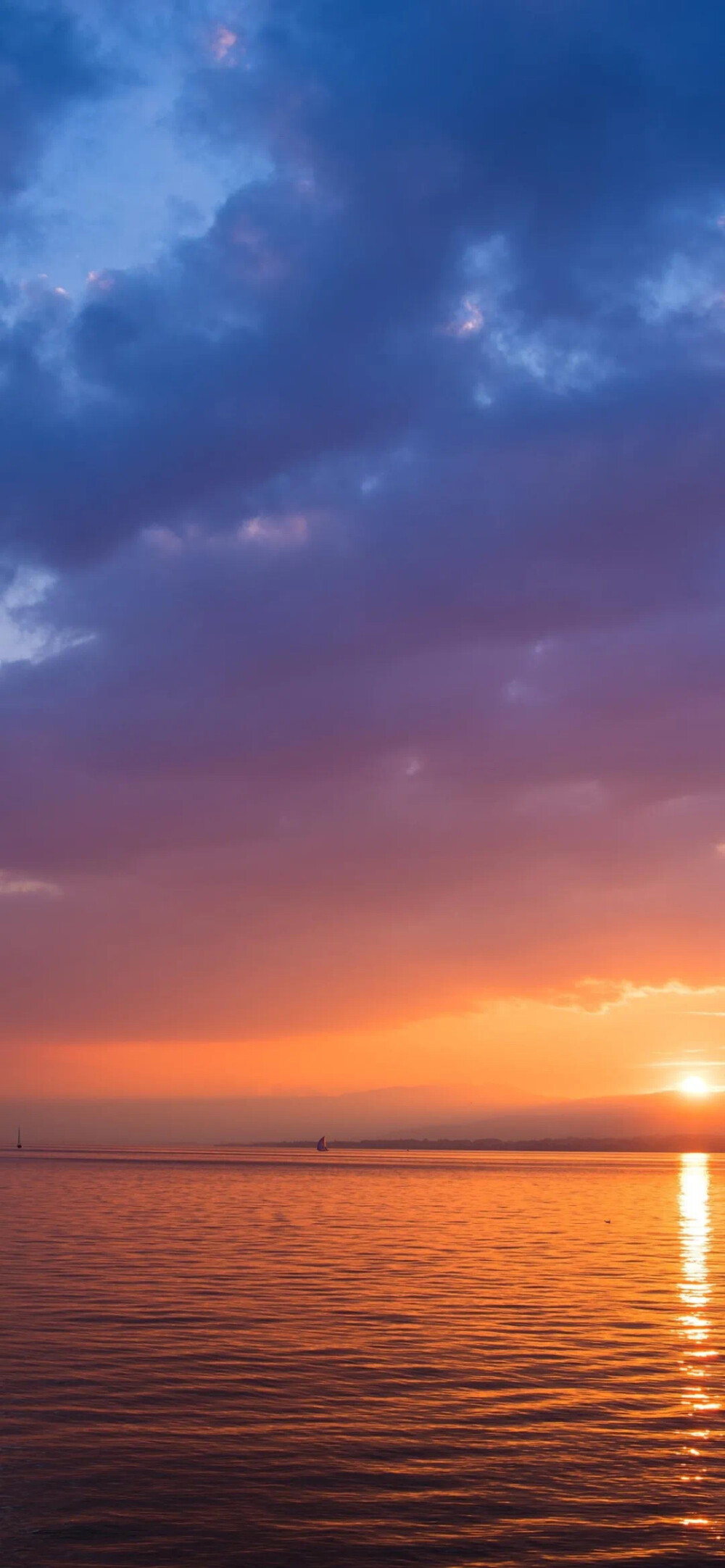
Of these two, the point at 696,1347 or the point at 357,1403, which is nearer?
the point at 357,1403

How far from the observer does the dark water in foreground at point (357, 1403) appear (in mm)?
16984

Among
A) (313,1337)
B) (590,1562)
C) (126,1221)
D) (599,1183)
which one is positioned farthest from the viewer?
(599,1183)

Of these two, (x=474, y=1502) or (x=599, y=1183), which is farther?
(x=599, y=1183)

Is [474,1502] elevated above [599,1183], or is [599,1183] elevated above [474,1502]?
[474,1502]

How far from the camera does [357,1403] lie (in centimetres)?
2486

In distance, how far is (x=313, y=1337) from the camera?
107 feet

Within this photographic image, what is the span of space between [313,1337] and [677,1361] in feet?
30.6

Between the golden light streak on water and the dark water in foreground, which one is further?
the golden light streak on water

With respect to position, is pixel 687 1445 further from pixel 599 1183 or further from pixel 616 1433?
pixel 599 1183

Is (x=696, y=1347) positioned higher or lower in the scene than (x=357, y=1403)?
lower

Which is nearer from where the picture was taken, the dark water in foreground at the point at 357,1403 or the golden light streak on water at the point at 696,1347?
the dark water in foreground at the point at 357,1403

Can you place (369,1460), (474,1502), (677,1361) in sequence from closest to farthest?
(474,1502) → (369,1460) → (677,1361)

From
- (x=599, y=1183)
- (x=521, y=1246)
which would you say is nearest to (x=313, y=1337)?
(x=521, y=1246)

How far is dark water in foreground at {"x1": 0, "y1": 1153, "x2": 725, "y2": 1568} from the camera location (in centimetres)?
1698
